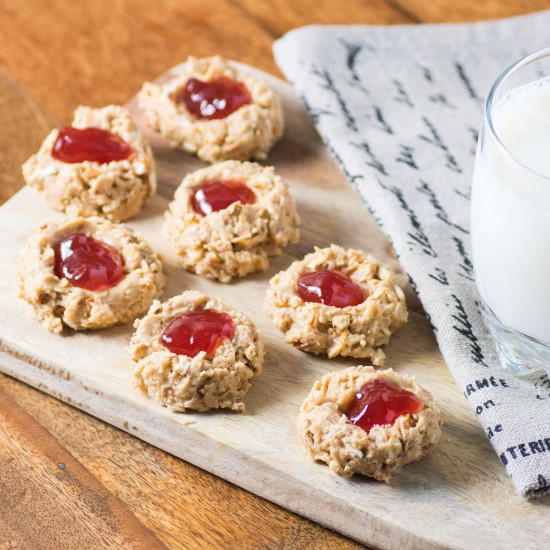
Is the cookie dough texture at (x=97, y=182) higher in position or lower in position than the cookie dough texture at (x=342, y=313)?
higher

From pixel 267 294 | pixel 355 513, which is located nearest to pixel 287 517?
pixel 355 513

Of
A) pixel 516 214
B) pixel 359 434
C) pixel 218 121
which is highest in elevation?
pixel 516 214

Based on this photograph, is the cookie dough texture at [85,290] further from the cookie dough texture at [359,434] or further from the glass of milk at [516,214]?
the glass of milk at [516,214]

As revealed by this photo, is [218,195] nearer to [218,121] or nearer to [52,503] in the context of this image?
[218,121]

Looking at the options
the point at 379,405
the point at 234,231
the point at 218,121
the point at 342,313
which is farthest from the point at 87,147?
the point at 379,405

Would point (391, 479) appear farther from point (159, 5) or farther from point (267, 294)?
point (159, 5)

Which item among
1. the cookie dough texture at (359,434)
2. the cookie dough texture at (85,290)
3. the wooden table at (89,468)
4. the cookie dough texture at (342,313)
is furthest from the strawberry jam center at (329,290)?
the wooden table at (89,468)

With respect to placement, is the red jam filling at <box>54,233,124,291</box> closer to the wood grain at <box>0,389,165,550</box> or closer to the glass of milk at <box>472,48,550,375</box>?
the wood grain at <box>0,389,165,550</box>
